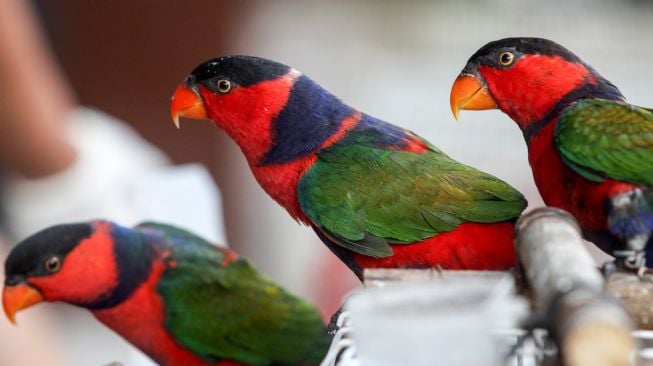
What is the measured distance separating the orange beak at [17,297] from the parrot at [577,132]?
641 millimetres

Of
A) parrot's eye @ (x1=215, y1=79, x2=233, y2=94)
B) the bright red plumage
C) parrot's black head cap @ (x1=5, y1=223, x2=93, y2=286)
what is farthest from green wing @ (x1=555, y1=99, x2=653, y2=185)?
parrot's black head cap @ (x1=5, y1=223, x2=93, y2=286)

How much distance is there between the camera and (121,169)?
1.94m

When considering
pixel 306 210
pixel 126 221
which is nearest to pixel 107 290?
pixel 306 210

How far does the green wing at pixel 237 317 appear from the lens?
109 cm

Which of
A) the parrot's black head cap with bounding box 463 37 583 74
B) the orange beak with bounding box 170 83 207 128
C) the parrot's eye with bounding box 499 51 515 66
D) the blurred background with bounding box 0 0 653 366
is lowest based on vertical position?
the blurred background with bounding box 0 0 653 366

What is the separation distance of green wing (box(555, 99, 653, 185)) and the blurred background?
126 centimetres

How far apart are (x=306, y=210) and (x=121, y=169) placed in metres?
1.10

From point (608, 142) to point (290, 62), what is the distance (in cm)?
234

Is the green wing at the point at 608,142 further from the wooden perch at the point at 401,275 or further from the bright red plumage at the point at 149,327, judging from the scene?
the bright red plumage at the point at 149,327

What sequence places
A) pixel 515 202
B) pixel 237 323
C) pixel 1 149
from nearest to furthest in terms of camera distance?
1. pixel 515 202
2. pixel 237 323
3. pixel 1 149

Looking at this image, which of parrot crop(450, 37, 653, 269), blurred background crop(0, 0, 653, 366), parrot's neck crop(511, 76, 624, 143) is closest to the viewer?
parrot crop(450, 37, 653, 269)

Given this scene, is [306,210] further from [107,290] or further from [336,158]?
[107,290]

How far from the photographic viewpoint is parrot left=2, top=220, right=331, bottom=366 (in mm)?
1094

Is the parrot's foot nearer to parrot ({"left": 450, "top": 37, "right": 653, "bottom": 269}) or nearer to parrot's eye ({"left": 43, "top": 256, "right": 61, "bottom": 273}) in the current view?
parrot ({"left": 450, "top": 37, "right": 653, "bottom": 269})
